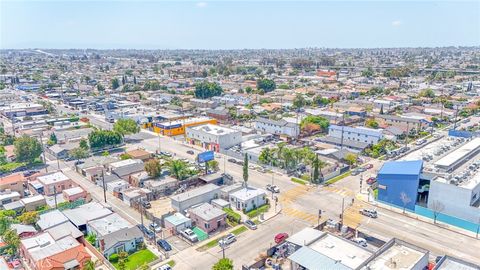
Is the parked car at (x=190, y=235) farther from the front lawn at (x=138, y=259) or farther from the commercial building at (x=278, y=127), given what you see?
the commercial building at (x=278, y=127)

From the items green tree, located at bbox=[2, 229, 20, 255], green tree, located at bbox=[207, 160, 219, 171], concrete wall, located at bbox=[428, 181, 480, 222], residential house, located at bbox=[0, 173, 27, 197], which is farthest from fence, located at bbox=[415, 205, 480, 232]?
residential house, located at bbox=[0, 173, 27, 197]

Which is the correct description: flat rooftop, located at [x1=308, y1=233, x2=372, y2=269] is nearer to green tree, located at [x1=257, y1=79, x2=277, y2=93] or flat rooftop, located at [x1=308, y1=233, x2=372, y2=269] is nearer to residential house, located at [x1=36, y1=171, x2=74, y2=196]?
residential house, located at [x1=36, y1=171, x2=74, y2=196]

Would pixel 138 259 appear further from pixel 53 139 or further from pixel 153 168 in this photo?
pixel 53 139

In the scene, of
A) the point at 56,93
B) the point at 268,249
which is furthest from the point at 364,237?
the point at 56,93

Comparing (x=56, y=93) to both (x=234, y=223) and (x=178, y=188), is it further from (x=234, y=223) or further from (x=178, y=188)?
(x=234, y=223)

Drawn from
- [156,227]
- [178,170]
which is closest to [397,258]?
[156,227]
